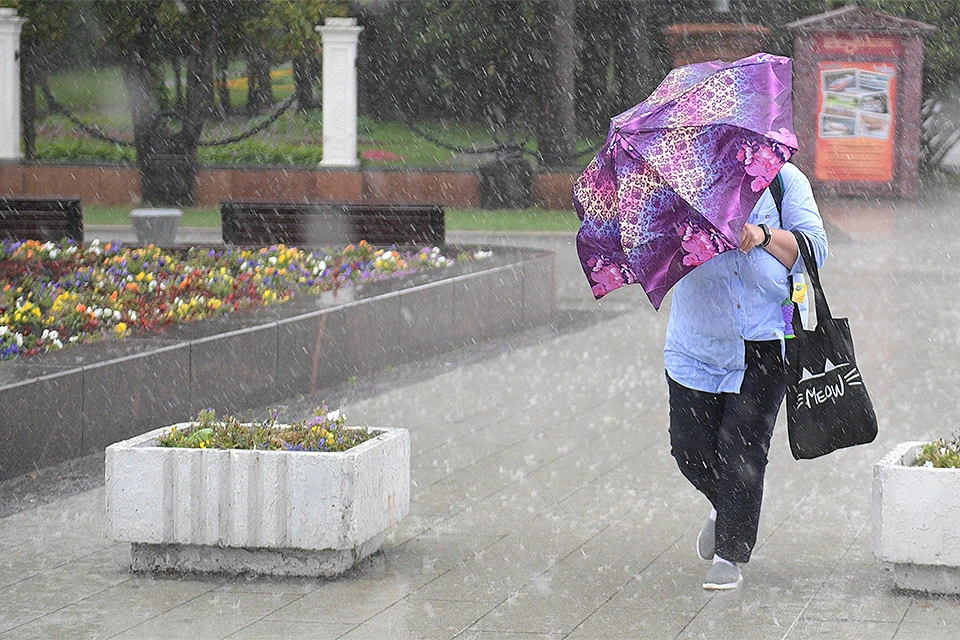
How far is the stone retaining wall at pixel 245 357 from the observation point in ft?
24.3

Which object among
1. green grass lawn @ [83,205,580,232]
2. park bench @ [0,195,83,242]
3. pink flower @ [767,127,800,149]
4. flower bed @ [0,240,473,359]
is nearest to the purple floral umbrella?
pink flower @ [767,127,800,149]

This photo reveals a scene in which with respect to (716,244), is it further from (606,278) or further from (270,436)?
(270,436)

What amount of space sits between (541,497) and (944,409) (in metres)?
3.33

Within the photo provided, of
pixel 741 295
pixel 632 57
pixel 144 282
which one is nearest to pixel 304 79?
pixel 632 57

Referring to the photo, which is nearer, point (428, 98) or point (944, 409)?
point (944, 409)

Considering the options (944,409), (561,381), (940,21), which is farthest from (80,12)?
(944,409)

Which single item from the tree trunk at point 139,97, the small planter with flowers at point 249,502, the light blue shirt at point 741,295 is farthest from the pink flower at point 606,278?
the tree trunk at point 139,97

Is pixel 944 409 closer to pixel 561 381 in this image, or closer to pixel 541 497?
pixel 561 381

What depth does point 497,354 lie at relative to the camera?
38.3 feet

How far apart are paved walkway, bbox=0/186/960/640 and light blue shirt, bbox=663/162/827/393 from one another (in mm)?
789

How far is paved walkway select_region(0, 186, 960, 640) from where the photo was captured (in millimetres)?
5148

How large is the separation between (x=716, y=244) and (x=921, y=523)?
3.96 ft

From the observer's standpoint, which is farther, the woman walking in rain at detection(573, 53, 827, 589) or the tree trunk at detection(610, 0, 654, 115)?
the tree trunk at detection(610, 0, 654, 115)

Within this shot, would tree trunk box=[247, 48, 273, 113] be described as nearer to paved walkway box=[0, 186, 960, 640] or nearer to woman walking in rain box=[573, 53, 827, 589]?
paved walkway box=[0, 186, 960, 640]
